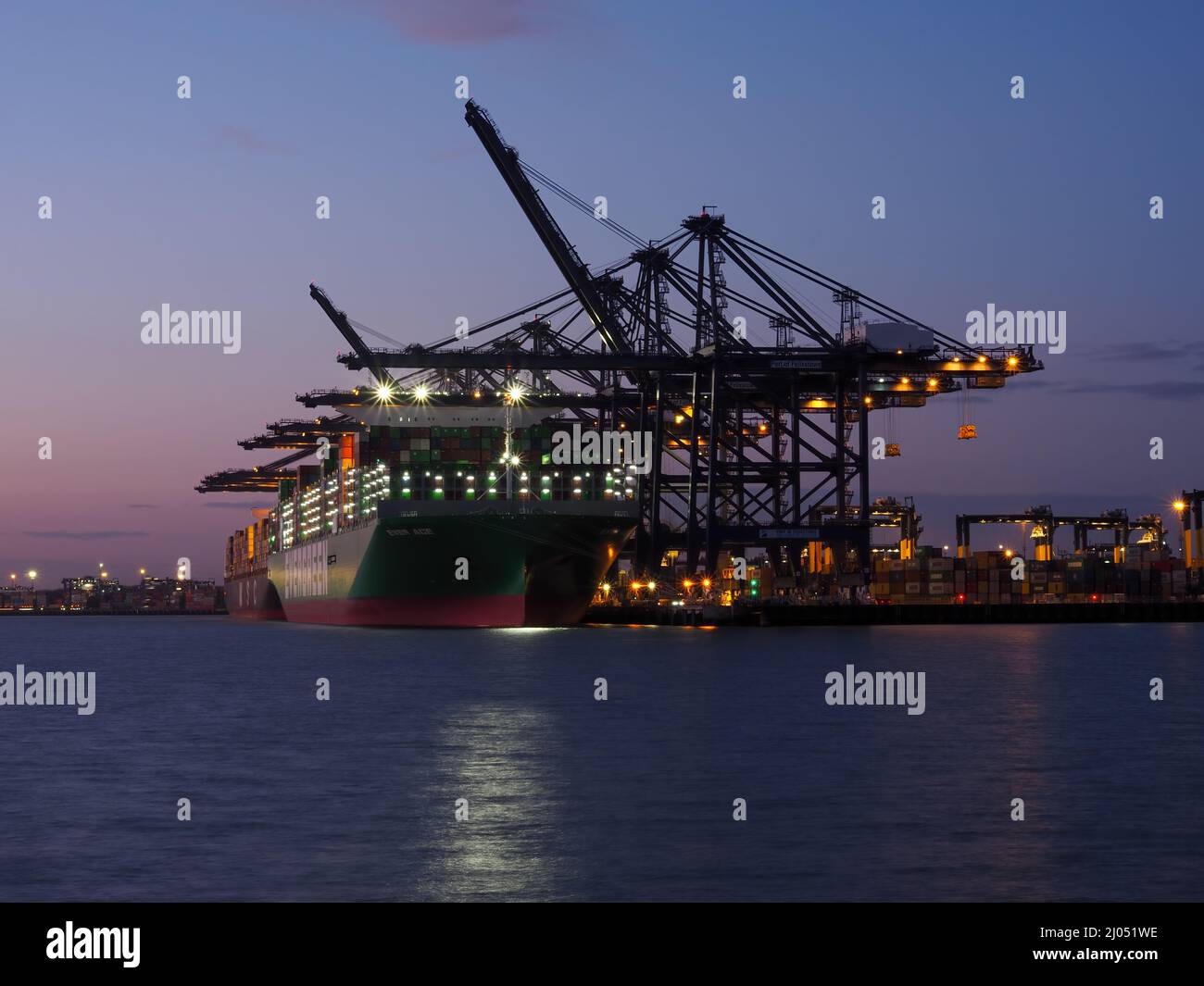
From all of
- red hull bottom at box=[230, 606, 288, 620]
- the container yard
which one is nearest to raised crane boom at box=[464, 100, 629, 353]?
the container yard

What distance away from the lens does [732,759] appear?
1278 inches

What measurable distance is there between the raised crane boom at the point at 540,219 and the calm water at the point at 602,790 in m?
54.1

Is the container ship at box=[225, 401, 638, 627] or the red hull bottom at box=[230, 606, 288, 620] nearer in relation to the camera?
the container ship at box=[225, 401, 638, 627]

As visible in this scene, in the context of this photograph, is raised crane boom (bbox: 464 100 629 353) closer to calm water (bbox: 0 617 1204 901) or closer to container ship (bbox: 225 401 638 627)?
container ship (bbox: 225 401 638 627)

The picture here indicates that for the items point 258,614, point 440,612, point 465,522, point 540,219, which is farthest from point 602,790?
Result: point 258,614

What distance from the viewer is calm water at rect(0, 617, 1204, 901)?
64.3 ft

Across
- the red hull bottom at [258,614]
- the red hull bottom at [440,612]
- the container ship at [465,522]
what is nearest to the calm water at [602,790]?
the container ship at [465,522]

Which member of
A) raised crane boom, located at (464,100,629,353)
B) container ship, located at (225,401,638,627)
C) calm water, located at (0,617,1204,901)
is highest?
raised crane boom, located at (464,100,629,353)

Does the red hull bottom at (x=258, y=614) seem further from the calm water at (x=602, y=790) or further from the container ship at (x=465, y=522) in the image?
the calm water at (x=602, y=790)

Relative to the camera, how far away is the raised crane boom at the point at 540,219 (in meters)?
108

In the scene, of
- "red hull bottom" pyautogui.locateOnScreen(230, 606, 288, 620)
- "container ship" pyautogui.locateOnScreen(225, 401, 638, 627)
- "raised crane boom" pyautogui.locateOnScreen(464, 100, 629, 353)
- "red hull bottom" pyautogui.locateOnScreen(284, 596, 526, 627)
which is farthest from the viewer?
"red hull bottom" pyautogui.locateOnScreen(230, 606, 288, 620)

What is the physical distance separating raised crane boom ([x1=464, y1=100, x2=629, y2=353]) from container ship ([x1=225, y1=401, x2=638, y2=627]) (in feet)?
26.9
